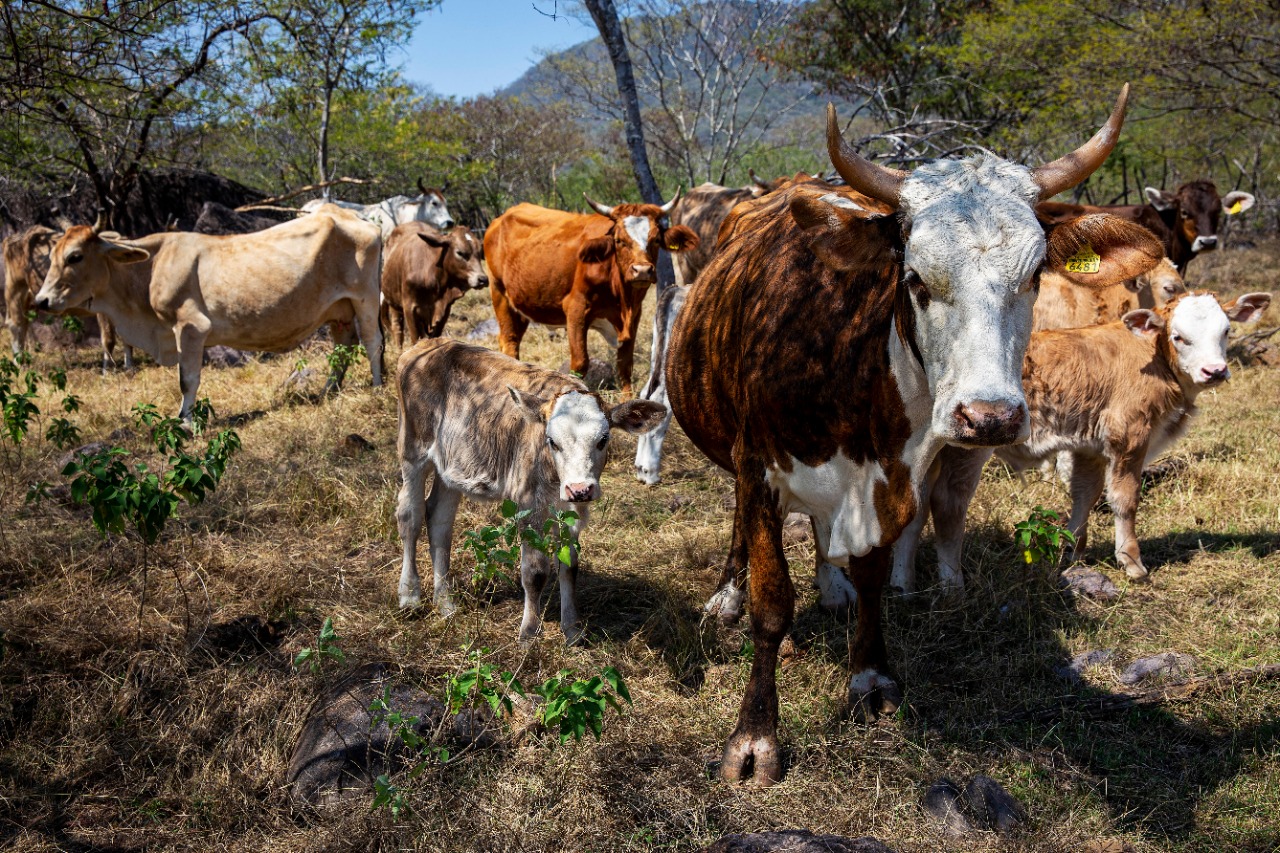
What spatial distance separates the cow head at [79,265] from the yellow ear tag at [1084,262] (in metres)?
8.51

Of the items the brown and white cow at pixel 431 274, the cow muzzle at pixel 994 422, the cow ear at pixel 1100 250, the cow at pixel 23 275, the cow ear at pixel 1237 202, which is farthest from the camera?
the cow at pixel 23 275

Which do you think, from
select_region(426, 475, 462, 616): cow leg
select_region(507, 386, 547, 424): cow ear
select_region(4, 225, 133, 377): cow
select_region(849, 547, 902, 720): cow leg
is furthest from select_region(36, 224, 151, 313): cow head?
select_region(849, 547, 902, 720): cow leg

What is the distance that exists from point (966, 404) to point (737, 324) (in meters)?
1.48

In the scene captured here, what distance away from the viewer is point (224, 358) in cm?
1236

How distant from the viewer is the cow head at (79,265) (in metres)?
9.12

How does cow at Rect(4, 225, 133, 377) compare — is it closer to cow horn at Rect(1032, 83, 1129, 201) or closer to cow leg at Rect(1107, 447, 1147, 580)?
cow leg at Rect(1107, 447, 1147, 580)

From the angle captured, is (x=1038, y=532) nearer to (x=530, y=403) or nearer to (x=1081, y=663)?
(x=1081, y=663)

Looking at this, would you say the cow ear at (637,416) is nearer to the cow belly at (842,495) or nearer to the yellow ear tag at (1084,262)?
the cow belly at (842,495)

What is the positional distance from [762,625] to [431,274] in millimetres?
8240

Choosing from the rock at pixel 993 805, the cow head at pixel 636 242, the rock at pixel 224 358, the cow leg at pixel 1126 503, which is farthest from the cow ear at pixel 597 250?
the rock at pixel 993 805

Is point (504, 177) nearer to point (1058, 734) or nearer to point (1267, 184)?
point (1267, 184)

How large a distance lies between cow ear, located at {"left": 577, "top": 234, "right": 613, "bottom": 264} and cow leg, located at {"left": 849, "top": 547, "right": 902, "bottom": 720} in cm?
557

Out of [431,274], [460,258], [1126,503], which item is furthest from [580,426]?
[431,274]

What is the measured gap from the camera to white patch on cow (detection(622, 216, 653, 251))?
8.77 m
